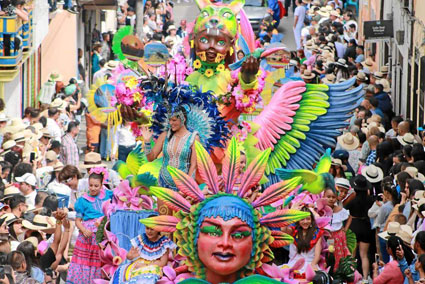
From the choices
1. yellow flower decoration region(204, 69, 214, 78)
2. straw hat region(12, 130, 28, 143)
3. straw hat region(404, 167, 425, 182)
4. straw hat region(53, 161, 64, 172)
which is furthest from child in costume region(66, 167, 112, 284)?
straw hat region(12, 130, 28, 143)

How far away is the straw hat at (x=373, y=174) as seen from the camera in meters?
15.6

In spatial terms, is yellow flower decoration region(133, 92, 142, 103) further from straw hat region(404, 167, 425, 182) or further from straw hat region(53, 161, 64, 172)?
straw hat region(53, 161, 64, 172)

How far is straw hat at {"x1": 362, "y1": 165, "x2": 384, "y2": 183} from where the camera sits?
15.6 meters

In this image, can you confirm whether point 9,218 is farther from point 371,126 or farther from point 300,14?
point 300,14

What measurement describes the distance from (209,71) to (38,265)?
9.02 ft

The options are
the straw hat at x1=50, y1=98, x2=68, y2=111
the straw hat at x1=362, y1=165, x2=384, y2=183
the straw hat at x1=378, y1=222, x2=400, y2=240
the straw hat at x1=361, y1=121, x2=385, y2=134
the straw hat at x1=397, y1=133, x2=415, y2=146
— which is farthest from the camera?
the straw hat at x1=50, y1=98, x2=68, y2=111

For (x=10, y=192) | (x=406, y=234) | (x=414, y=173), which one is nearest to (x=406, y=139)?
(x=414, y=173)

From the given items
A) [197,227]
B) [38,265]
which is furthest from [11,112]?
[197,227]

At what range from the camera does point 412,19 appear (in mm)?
22078

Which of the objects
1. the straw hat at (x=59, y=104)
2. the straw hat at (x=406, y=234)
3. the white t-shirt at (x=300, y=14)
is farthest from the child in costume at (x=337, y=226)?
the white t-shirt at (x=300, y=14)

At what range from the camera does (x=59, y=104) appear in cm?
2197

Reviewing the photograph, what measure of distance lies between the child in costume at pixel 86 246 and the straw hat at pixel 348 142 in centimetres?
638

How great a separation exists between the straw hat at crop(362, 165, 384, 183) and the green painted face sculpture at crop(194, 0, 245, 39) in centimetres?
329

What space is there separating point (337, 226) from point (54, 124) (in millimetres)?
8321
